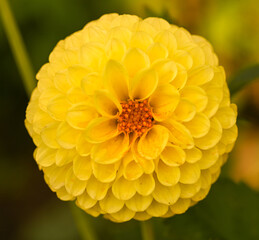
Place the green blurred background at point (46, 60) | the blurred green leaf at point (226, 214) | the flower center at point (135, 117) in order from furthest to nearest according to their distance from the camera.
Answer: the green blurred background at point (46, 60)
the blurred green leaf at point (226, 214)
the flower center at point (135, 117)

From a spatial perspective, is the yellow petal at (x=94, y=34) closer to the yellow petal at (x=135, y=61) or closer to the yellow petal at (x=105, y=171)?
the yellow petal at (x=135, y=61)

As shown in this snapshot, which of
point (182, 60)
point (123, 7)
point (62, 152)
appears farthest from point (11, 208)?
point (182, 60)

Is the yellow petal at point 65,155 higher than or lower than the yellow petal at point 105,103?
lower

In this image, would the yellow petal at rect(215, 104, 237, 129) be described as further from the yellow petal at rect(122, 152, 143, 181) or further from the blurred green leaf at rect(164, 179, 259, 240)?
the blurred green leaf at rect(164, 179, 259, 240)

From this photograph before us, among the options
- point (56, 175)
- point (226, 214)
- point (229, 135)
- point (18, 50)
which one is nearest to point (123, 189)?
point (56, 175)

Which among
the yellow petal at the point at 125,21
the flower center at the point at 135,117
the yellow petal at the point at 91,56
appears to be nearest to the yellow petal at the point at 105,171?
the flower center at the point at 135,117

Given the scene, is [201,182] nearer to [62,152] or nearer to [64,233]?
[62,152]
